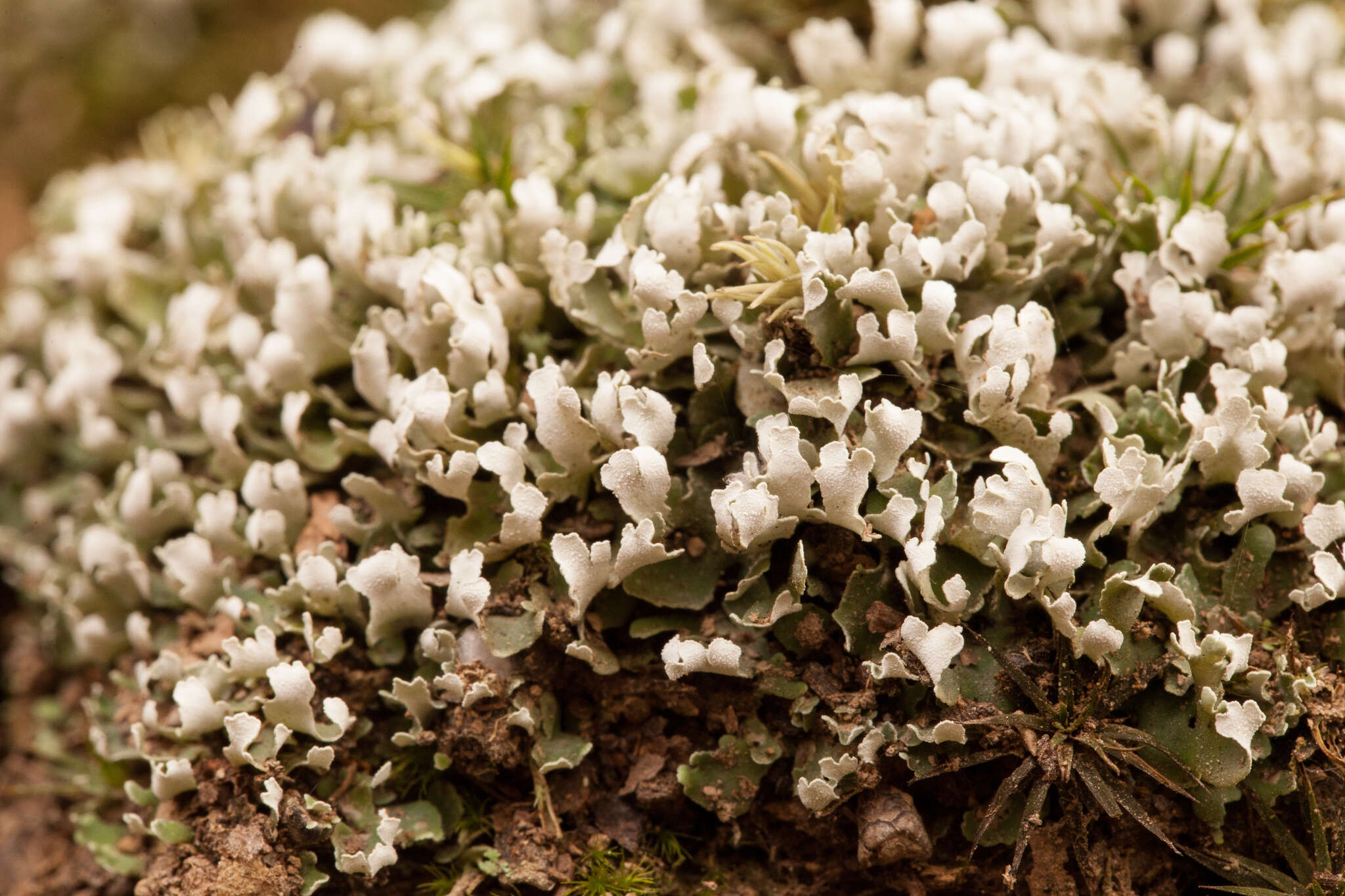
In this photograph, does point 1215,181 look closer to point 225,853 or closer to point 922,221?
point 922,221

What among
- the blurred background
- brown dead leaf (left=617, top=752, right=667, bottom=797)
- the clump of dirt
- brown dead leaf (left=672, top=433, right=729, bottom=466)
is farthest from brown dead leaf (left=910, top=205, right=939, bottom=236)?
the blurred background

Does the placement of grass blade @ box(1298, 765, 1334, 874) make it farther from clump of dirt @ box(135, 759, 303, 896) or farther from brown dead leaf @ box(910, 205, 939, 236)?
clump of dirt @ box(135, 759, 303, 896)

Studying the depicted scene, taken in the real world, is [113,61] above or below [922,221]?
above

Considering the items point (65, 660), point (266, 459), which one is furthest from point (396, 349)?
point (65, 660)

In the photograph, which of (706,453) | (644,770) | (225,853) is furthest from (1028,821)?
(225,853)

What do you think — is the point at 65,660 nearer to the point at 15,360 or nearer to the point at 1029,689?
the point at 15,360

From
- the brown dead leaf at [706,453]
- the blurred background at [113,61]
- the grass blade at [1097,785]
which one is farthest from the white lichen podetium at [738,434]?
the blurred background at [113,61]
